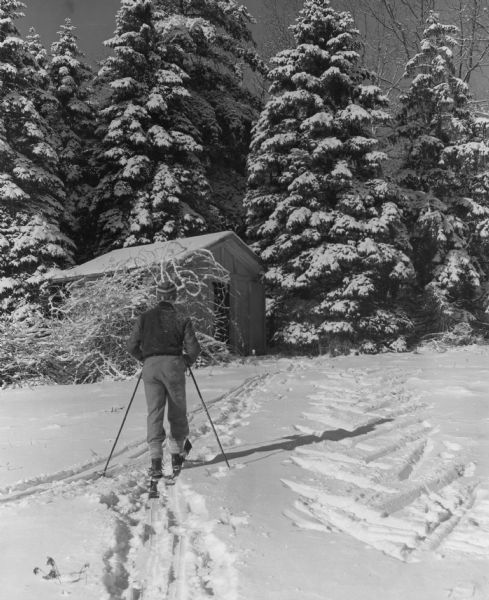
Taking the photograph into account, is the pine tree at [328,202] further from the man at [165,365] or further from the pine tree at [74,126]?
the man at [165,365]

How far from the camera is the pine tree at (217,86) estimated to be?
25.8m

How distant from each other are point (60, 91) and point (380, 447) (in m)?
24.1

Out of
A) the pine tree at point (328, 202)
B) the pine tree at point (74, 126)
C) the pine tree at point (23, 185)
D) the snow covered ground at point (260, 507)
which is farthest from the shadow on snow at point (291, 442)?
the pine tree at point (74, 126)

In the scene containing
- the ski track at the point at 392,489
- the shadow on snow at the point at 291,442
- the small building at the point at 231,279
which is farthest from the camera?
the small building at the point at 231,279

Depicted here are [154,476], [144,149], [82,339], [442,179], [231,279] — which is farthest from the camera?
[144,149]

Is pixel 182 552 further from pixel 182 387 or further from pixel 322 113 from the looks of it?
pixel 322 113

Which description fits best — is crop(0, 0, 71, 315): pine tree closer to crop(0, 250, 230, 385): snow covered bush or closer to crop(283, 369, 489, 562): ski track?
crop(0, 250, 230, 385): snow covered bush

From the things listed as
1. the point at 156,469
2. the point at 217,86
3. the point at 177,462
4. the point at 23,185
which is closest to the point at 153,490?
the point at 156,469

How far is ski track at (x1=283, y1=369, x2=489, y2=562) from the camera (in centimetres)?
370

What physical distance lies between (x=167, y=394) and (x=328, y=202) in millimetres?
16056

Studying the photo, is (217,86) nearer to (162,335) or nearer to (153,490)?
(162,335)

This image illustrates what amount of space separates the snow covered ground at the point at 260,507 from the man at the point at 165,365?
37 centimetres

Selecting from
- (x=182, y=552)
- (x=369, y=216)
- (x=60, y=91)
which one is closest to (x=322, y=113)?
(x=369, y=216)

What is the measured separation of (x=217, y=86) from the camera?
2864 centimetres
